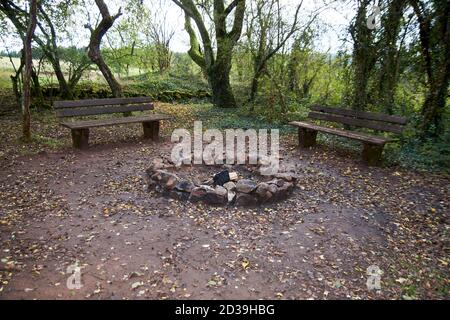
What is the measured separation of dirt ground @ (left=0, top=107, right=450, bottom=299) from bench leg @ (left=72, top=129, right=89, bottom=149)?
43.3 inches

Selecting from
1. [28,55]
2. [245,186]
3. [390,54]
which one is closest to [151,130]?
[28,55]

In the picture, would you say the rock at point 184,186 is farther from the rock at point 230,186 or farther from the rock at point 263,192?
the rock at point 263,192

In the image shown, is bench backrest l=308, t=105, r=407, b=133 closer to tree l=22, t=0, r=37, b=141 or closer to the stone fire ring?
the stone fire ring

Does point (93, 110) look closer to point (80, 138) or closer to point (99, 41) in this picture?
point (80, 138)

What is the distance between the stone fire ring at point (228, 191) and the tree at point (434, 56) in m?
3.40

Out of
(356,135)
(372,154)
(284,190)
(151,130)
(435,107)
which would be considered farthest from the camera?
(151,130)

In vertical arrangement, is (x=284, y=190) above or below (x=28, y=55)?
below

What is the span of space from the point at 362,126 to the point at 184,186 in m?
3.62

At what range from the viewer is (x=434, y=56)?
5578 mm

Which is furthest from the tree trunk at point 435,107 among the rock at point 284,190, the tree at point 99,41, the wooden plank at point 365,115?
the tree at point 99,41
